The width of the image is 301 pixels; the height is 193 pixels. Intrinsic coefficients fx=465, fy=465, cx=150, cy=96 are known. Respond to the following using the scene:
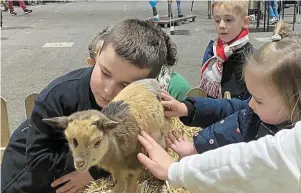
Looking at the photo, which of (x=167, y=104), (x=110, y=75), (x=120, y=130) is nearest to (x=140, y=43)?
(x=110, y=75)

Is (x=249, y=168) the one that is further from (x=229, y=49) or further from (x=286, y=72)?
(x=229, y=49)

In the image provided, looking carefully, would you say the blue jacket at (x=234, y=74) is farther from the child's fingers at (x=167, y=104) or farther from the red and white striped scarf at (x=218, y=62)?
the child's fingers at (x=167, y=104)

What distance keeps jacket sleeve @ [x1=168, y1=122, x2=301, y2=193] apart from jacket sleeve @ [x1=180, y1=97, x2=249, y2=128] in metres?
0.74

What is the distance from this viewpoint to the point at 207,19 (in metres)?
15.9

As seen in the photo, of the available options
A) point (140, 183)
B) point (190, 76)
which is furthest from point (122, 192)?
point (190, 76)

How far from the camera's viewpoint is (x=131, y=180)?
2039 mm

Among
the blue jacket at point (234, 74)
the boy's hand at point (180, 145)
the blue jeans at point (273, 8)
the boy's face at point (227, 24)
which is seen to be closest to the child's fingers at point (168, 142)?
the boy's hand at point (180, 145)

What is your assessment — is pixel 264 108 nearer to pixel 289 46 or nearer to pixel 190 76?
pixel 289 46

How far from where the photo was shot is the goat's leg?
2.02 m

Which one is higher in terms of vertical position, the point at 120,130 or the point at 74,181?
the point at 120,130

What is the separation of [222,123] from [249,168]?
752 mm

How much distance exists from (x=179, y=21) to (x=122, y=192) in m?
12.6

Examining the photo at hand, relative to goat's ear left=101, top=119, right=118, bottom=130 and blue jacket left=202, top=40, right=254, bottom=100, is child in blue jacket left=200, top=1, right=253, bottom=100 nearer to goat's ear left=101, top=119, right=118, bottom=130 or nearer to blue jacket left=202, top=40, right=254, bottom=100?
blue jacket left=202, top=40, right=254, bottom=100

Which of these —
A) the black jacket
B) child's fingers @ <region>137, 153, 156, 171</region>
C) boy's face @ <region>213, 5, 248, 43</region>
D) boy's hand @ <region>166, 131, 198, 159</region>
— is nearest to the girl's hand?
child's fingers @ <region>137, 153, 156, 171</region>
